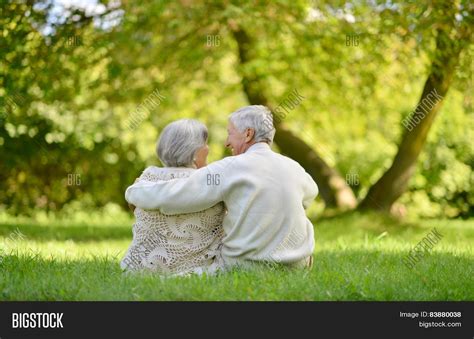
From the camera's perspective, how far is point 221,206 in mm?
4855

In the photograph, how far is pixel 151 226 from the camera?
4801 mm

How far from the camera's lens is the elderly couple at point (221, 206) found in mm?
4660

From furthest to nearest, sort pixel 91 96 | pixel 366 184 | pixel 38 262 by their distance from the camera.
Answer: pixel 366 184 < pixel 91 96 < pixel 38 262

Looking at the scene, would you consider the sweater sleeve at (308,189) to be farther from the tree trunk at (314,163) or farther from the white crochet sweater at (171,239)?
the tree trunk at (314,163)

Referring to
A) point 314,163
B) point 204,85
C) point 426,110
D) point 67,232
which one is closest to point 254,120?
point 426,110

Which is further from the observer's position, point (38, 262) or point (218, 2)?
point (218, 2)

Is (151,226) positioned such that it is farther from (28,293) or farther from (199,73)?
(199,73)

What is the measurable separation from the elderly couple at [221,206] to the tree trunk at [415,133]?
202 inches

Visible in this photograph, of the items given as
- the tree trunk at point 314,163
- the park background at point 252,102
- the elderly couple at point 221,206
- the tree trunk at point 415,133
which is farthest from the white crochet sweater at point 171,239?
the tree trunk at point 314,163

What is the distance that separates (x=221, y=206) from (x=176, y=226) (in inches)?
12.8

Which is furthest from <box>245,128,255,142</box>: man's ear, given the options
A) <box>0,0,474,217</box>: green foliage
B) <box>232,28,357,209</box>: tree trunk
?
<box>232,28,357,209</box>: tree trunk

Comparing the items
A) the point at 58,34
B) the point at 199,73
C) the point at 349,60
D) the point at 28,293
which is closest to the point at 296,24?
the point at 349,60

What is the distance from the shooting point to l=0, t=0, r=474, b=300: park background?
859 cm

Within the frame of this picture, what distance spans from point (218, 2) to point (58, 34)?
2.10 m
